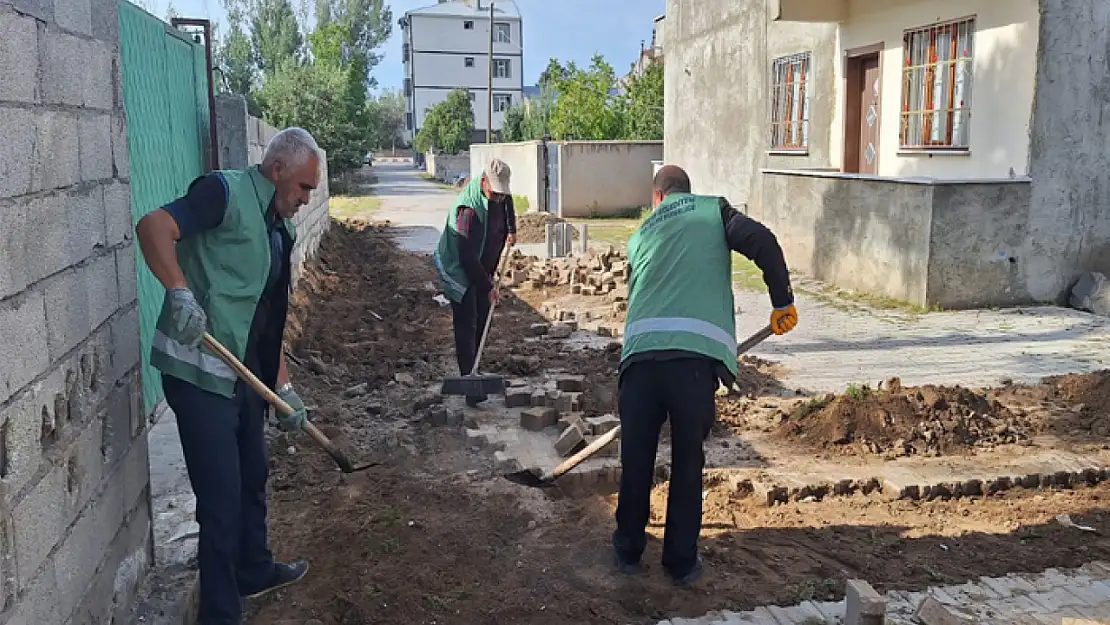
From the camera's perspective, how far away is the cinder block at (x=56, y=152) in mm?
2469

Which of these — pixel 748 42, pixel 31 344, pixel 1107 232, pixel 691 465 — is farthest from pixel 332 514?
pixel 748 42

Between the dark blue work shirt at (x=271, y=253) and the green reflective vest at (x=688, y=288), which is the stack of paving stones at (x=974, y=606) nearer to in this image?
the green reflective vest at (x=688, y=288)

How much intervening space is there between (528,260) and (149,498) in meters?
10.8

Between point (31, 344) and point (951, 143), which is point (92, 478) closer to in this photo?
point (31, 344)

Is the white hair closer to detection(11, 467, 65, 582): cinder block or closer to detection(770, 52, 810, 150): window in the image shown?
detection(11, 467, 65, 582): cinder block

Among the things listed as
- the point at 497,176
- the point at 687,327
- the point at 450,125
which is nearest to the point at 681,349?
the point at 687,327

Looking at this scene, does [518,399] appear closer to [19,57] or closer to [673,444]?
[673,444]

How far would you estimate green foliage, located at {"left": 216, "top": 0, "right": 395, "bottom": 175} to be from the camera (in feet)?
92.2

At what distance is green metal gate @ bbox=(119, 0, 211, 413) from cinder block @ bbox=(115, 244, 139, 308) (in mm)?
1300

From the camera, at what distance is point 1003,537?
426 cm

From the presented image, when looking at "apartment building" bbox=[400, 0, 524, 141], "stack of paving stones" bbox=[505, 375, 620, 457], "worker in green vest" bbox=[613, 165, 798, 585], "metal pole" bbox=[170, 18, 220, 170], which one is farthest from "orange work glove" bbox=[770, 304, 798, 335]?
"apartment building" bbox=[400, 0, 524, 141]

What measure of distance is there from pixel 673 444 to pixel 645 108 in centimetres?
2393

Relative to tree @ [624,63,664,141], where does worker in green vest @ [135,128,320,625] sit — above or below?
below

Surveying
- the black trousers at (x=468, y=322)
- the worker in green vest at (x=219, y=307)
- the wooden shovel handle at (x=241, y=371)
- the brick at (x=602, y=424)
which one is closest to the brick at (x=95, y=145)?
the worker in green vest at (x=219, y=307)
